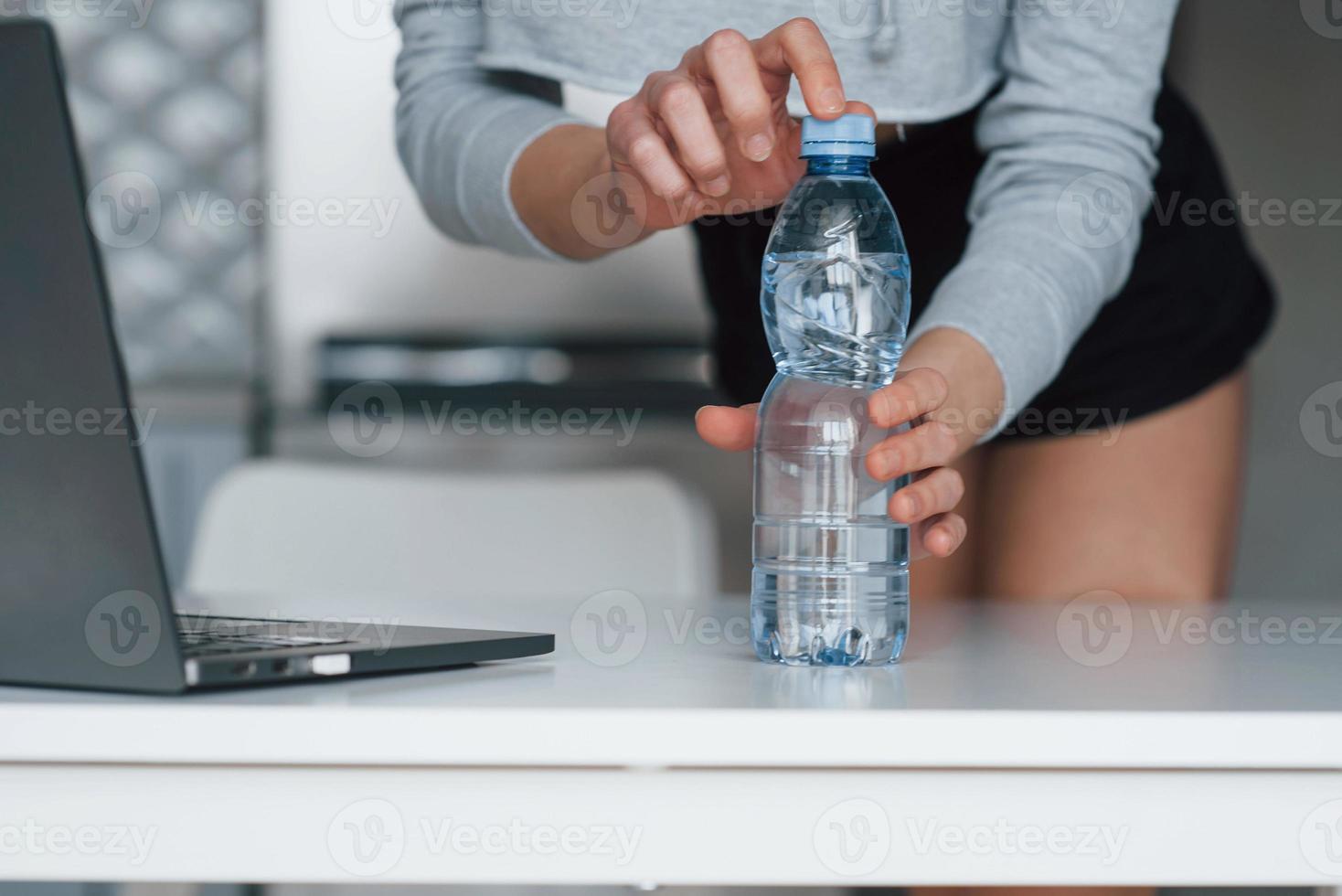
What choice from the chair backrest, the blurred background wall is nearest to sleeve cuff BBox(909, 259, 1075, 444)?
the chair backrest

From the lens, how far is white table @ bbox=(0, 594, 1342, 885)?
47 centimetres

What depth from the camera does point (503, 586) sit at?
153 cm

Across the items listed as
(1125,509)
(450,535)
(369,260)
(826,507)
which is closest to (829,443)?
(826,507)

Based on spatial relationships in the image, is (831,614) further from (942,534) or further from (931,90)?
(931,90)

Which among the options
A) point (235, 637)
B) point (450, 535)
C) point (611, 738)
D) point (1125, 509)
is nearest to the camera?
point (611, 738)

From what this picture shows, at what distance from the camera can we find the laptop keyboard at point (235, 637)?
0.54 meters

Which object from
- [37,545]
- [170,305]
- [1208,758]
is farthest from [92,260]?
[170,305]

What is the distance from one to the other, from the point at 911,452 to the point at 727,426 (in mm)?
113

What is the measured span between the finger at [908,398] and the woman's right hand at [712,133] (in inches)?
5.2

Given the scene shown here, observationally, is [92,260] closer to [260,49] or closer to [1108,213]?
[1108,213]

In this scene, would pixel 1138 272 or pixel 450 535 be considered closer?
pixel 1138 272

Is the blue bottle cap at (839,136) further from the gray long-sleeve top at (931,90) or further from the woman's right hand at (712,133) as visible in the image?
the gray long-sleeve top at (931,90)

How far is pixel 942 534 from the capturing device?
69 cm

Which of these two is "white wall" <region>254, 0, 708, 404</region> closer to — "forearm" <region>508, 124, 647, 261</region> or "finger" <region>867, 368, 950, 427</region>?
"forearm" <region>508, 124, 647, 261</region>
